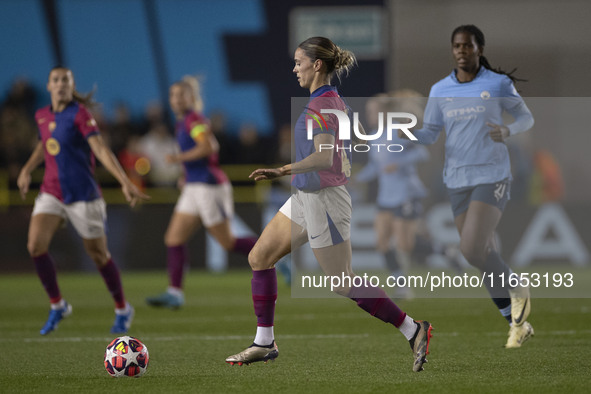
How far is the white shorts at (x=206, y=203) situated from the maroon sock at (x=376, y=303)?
17.1 ft

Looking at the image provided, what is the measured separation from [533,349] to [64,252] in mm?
10926

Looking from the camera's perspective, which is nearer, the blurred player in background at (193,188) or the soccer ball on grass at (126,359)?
the soccer ball on grass at (126,359)

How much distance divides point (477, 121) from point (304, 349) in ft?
6.82

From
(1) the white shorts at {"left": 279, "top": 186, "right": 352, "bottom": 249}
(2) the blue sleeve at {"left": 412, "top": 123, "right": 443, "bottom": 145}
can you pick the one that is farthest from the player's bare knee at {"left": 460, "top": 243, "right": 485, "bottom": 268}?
(1) the white shorts at {"left": 279, "top": 186, "right": 352, "bottom": 249}

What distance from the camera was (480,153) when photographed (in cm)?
747

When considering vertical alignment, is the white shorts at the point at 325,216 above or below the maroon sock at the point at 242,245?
above

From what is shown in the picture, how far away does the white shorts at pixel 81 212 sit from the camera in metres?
8.58

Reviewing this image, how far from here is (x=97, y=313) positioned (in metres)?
10.7

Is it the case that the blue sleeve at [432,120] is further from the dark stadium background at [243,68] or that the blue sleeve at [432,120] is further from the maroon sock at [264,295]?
the dark stadium background at [243,68]

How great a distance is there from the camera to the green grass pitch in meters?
5.98

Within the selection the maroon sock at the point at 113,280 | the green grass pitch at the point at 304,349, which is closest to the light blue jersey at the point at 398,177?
the green grass pitch at the point at 304,349

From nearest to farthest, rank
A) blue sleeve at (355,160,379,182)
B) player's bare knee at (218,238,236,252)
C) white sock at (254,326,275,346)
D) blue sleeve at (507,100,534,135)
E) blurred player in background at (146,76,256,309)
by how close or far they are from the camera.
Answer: white sock at (254,326,275,346) < blue sleeve at (507,100,534,135) < blurred player in background at (146,76,256,309) < player's bare knee at (218,238,236,252) < blue sleeve at (355,160,379,182)

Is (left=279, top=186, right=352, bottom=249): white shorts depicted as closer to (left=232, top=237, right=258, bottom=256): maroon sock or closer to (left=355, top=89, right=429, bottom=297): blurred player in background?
(left=232, top=237, right=258, bottom=256): maroon sock

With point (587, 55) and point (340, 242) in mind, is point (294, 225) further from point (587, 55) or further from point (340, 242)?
point (587, 55)
